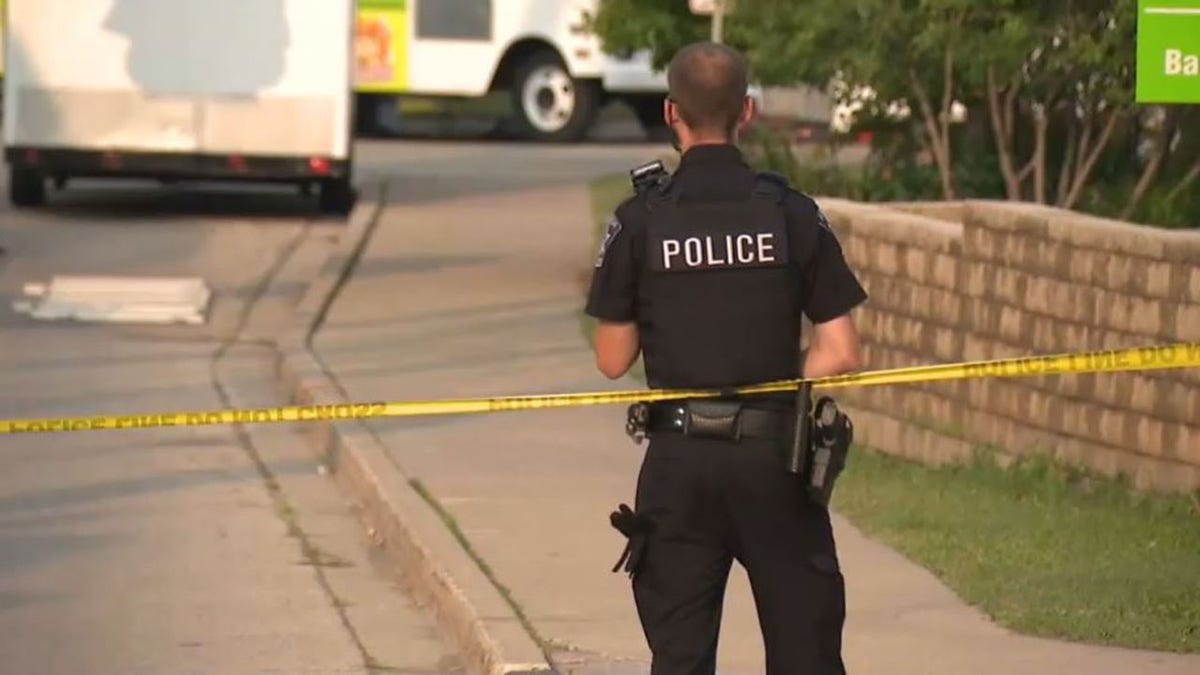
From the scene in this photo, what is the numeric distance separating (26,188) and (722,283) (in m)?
20.7

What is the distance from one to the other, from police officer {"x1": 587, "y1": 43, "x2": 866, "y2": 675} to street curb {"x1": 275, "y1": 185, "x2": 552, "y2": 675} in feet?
6.49

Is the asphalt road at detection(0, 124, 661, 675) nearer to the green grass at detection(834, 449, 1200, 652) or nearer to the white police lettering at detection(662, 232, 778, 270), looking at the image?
the green grass at detection(834, 449, 1200, 652)

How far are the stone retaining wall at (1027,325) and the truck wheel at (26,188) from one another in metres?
13.1

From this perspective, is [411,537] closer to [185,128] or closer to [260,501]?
[260,501]

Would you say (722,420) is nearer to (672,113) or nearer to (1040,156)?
(672,113)

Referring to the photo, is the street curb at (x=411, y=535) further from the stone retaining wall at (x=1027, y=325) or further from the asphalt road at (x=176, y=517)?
the stone retaining wall at (x=1027, y=325)

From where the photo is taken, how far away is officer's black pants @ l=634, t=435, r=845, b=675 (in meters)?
5.79

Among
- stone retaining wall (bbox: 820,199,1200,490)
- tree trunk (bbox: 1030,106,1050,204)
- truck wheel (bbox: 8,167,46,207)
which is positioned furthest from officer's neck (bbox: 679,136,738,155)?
truck wheel (bbox: 8,167,46,207)

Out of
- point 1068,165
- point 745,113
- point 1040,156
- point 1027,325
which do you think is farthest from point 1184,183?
point 745,113

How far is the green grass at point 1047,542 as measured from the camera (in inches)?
333

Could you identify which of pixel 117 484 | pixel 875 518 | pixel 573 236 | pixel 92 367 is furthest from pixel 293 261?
pixel 875 518

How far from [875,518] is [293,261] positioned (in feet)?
39.8

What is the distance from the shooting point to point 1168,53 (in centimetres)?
949

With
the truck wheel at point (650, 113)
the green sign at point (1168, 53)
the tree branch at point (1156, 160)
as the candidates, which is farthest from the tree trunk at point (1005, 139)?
the truck wheel at point (650, 113)
